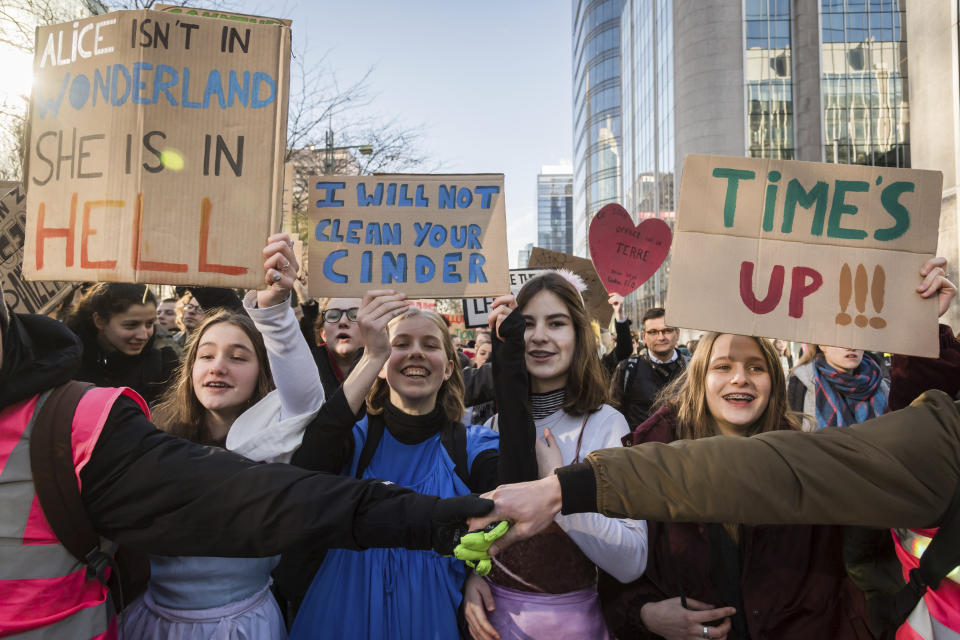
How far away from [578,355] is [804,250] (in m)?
0.97

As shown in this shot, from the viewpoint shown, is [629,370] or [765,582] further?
[629,370]

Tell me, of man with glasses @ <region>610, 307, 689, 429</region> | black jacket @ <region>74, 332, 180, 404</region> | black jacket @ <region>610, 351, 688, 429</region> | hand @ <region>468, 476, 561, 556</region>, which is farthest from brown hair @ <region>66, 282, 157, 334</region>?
black jacket @ <region>610, 351, 688, 429</region>

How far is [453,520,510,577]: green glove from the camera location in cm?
164

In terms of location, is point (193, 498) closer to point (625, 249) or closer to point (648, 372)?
point (648, 372)

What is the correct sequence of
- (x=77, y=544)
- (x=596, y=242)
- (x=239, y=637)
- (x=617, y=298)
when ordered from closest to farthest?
(x=77, y=544) < (x=239, y=637) < (x=617, y=298) < (x=596, y=242)

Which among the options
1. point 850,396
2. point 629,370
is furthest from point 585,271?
point 850,396

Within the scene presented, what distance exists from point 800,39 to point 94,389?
124ft

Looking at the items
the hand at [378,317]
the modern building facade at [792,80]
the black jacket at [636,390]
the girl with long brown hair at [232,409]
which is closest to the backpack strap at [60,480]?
the girl with long brown hair at [232,409]

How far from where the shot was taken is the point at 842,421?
4.26 metres

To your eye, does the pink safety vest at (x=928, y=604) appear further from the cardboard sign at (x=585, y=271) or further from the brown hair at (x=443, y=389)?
the cardboard sign at (x=585, y=271)

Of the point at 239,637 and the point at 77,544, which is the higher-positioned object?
the point at 77,544

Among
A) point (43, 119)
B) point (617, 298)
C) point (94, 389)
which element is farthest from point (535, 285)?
point (617, 298)

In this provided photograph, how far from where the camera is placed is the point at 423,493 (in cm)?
202

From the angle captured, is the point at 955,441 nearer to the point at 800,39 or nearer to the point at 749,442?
the point at 749,442
